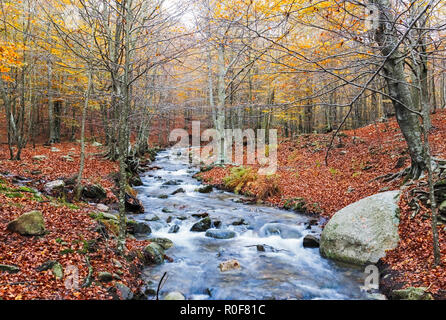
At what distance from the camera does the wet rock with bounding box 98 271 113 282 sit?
15.5ft

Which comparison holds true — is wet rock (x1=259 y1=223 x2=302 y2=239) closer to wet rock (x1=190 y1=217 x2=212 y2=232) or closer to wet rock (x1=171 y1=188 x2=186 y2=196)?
wet rock (x1=190 y1=217 x2=212 y2=232)

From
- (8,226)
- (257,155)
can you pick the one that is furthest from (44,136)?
(8,226)

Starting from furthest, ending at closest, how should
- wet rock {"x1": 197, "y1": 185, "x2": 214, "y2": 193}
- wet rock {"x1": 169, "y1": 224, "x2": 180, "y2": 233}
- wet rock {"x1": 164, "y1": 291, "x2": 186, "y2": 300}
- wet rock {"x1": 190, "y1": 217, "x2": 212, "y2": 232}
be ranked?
wet rock {"x1": 197, "y1": 185, "x2": 214, "y2": 193}
wet rock {"x1": 190, "y1": 217, "x2": 212, "y2": 232}
wet rock {"x1": 169, "y1": 224, "x2": 180, "y2": 233}
wet rock {"x1": 164, "y1": 291, "x2": 186, "y2": 300}

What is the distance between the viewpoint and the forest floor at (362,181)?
524 cm

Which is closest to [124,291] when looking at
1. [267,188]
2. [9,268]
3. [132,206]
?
[9,268]

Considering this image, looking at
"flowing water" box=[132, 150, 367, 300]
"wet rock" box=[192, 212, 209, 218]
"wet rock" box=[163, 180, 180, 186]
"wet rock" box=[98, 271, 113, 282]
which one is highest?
"wet rock" box=[163, 180, 180, 186]

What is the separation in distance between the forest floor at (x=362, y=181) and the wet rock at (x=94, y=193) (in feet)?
21.1

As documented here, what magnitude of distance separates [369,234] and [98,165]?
→ 13.4 m

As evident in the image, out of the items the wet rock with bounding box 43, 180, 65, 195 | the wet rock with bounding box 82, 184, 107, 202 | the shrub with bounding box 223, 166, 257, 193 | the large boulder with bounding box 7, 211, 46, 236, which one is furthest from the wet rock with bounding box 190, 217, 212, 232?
the wet rock with bounding box 43, 180, 65, 195

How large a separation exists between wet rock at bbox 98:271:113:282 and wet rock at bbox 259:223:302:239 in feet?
16.6

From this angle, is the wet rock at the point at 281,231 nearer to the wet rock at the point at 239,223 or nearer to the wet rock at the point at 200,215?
the wet rock at the point at 239,223

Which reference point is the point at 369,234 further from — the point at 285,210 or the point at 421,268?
the point at 285,210

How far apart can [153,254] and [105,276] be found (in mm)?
1875

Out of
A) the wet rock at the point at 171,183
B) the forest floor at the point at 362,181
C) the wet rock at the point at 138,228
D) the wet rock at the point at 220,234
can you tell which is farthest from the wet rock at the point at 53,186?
the forest floor at the point at 362,181
